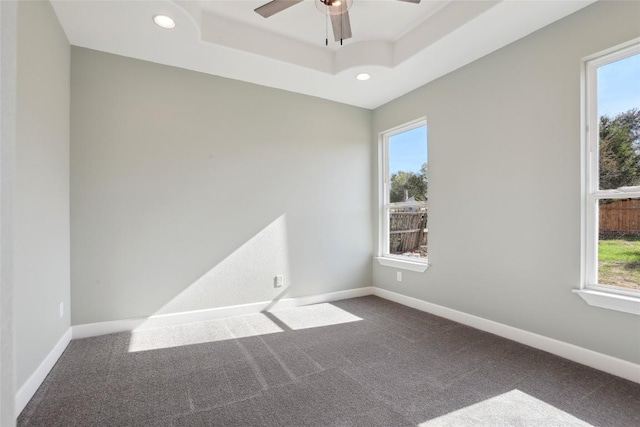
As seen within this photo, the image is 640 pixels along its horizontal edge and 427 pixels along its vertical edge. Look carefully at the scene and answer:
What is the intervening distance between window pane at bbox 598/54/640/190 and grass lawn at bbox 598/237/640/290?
0.41 meters

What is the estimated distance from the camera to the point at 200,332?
3.03 meters

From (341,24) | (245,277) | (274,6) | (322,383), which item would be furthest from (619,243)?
(245,277)

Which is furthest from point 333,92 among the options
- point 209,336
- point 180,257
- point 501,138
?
point 209,336

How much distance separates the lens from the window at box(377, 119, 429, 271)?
3852mm

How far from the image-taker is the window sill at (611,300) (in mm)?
2100

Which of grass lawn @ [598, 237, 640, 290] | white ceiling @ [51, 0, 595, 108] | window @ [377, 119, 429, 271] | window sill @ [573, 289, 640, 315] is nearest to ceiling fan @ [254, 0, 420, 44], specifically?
white ceiling @ [51, 0, 595, 108]

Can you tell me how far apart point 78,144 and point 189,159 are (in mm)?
935

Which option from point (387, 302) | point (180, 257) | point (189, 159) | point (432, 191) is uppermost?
point (189, 159)

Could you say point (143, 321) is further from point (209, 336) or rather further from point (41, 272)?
point (41, 272)

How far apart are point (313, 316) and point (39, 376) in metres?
2.28

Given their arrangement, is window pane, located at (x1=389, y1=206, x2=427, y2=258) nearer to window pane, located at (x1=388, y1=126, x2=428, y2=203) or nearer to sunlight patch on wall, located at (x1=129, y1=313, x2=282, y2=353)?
window pane, located at (x1=388, y1=126, x2=428, y2=203)

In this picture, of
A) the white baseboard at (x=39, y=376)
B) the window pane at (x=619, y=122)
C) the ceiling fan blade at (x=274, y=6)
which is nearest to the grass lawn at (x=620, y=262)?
the window pane at (x=619, y=122)

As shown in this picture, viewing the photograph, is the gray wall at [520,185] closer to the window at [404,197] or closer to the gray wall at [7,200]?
the window at [404,197]

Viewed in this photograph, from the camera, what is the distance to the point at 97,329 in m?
2.91
